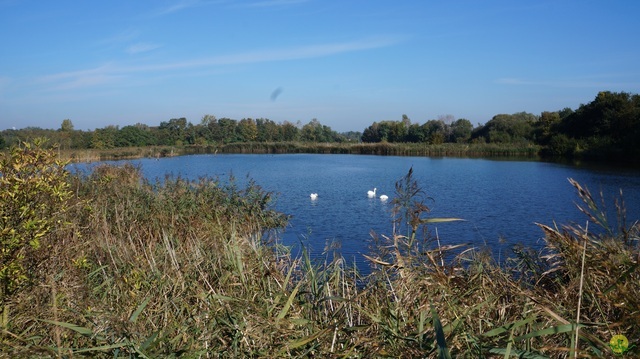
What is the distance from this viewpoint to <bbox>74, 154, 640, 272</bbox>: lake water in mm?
11273

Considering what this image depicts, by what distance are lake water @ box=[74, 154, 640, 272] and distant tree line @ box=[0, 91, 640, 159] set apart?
604 centimetres

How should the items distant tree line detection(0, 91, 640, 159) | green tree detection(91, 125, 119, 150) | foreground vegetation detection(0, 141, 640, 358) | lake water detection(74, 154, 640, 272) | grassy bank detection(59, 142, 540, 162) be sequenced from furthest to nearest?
green tree detection(91, 125, 119, 150) → grassy bank detection(59, 142, 540, 162) → distant tree line detection(0, 91, 640, 159) → lake water detection(74, 154, 640, 272) → foreground vegetation detection(0, 141, 640, 358)

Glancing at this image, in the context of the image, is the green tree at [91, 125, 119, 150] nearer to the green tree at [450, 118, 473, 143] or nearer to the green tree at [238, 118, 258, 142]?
the green tree at [238, 118, 258, 142]

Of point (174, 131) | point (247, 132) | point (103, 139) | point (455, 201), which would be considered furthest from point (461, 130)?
point (455, 201)

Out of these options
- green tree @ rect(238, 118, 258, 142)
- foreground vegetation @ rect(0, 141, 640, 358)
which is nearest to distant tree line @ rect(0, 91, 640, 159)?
green tree @ rect(238, 118, 258, 142)

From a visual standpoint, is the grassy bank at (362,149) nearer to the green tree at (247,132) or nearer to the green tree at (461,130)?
the green tree at (461,130)

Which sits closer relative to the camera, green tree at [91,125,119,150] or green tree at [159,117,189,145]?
green tree at [91,125,119,150]

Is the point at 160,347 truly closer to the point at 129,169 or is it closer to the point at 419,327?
the point at 419,327

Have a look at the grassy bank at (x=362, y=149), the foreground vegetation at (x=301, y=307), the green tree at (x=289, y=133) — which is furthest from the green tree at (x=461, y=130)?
the foreground vegetation at (x=301, y=307)

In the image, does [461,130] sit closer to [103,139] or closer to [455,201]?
[103,139]

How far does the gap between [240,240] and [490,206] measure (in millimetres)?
13272

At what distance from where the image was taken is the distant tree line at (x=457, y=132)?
112ft

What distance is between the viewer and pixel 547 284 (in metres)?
4.64

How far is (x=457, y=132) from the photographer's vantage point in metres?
64.8
